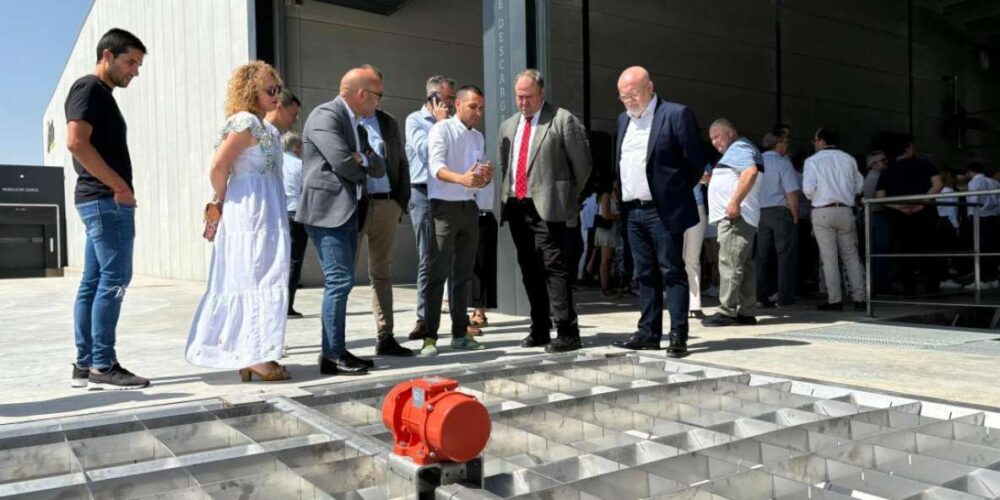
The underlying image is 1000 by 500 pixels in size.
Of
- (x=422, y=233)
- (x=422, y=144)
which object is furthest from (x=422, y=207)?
(x=422, y=144)

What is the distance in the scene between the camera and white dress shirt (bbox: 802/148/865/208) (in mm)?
7145

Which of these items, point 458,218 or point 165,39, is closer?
point 458,218

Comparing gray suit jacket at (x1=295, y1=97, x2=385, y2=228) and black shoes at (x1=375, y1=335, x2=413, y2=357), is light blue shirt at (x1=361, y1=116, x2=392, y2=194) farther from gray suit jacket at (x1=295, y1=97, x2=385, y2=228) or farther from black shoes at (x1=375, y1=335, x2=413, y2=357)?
black shoes at (x1=375, y1=335, x2=413, y2=357)

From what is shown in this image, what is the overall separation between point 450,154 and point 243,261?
5.43 feet

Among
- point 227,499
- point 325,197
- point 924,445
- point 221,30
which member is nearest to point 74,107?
point 325,197

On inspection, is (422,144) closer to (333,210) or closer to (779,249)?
(333,210)

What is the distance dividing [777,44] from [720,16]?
1.79 meters

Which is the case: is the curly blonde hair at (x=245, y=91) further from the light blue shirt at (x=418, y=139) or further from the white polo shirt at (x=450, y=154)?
the light blue shirt at (x=418, y=139)

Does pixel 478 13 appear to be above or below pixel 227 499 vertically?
above

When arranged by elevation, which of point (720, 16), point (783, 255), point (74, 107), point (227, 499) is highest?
point (720, 16)

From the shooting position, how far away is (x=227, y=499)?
192 centimetres

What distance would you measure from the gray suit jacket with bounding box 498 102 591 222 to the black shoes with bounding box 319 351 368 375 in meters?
1.49

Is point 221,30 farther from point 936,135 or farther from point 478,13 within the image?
point 936,135

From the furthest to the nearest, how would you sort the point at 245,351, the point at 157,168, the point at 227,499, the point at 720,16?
the point at 157,168 → the point at 720,16 → the point at 245,351 → the point at 227,499
